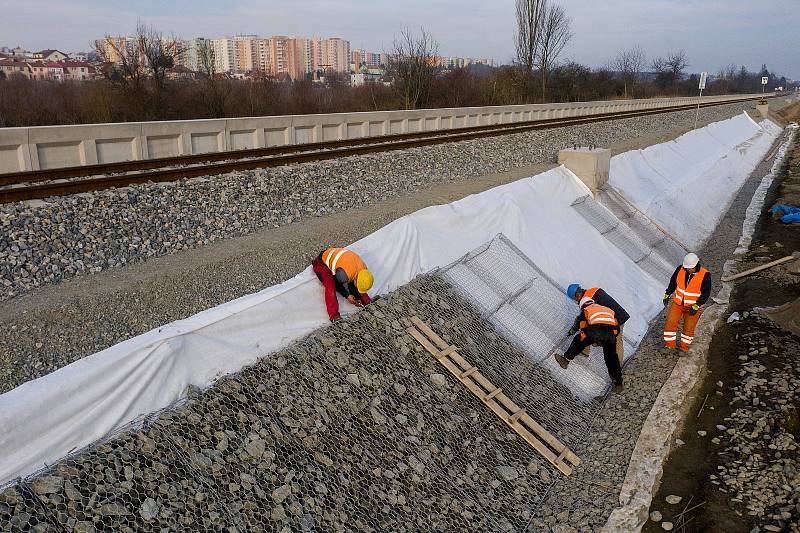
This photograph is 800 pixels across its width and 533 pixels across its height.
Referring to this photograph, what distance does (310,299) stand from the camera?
721 centimetres

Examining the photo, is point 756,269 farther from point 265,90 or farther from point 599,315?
point 265,90

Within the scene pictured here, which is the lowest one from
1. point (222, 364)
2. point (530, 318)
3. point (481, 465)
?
point (481, 465)

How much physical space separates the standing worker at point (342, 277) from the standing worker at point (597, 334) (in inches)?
128

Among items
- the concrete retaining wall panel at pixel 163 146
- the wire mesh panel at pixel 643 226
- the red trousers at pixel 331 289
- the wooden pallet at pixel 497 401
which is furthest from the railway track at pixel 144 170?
the wooden pallet at pixel 497 401

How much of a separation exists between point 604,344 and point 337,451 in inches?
177

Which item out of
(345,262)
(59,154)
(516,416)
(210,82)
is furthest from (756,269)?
(210,82)

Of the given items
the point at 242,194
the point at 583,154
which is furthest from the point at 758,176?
the point at 242,194

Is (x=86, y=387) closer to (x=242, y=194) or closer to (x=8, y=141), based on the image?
(x=242, y=194)

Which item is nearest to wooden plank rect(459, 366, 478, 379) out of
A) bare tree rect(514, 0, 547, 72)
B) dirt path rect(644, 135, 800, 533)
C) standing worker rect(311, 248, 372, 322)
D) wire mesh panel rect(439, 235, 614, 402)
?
wire mesh panel rect(439, 235, 614, 402)

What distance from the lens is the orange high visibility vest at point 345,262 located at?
24.0 feet

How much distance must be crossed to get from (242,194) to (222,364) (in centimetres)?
515

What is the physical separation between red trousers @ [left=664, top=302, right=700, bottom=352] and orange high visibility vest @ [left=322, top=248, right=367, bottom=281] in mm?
5439

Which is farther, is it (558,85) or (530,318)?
(558,85)

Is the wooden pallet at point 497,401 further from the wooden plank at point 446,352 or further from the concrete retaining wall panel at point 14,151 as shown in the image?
the concrete retaining wall panel at point 14,151
